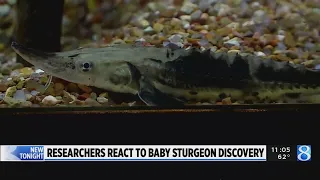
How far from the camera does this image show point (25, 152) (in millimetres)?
→ 1791

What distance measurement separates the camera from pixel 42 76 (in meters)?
1.70

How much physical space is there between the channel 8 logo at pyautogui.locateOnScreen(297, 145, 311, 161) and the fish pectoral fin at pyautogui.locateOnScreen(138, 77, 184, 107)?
53cm

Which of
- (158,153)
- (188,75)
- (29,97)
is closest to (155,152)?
(158,153)

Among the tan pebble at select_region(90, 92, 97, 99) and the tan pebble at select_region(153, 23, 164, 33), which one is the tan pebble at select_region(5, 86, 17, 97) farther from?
the tan pebble at select_region(153, 23, 164, 33)

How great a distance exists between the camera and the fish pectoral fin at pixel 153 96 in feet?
5.59

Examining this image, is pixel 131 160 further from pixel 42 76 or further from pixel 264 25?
pixel 264 25

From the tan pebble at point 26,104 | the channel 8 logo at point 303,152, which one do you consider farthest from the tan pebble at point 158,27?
the channel 8 logo at point 303,152

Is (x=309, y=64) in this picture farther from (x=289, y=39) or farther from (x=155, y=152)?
(x=155, y=152)

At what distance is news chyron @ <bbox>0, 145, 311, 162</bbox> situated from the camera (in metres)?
1.75

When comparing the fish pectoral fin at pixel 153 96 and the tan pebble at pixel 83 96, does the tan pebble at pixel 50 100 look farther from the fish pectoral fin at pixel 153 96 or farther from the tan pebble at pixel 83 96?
the fish pectoral fin at pixel 153 96

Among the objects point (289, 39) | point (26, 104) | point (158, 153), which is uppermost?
point (289, 39)

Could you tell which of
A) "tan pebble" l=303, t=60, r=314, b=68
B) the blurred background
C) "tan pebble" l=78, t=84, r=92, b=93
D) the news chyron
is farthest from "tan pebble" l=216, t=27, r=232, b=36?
"tan pebble" l=78, t=84, r=92, b=93

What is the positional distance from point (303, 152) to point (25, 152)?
1.17m

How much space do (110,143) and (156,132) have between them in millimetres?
199
